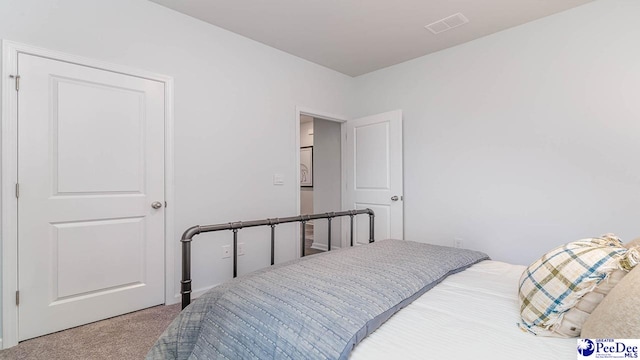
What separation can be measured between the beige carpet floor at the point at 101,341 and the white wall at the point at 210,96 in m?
0.46

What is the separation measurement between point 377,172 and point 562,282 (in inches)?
108

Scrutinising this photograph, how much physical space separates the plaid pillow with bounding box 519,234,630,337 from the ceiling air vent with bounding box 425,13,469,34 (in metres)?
2.27

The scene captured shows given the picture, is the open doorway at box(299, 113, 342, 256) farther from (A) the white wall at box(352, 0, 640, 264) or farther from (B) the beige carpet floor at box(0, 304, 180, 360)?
(B) the beige carpet floor at box(0, 304, 180, 360)

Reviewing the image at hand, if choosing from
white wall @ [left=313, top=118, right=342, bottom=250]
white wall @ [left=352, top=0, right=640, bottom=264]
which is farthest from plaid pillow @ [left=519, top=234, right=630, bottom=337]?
white wall @ [left=313, top=118, right=342, bottom=250]

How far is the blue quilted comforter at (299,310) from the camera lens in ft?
3.13

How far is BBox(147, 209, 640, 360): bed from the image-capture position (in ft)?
3.03

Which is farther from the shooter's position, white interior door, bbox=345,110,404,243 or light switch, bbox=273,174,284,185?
white interior door, bbox=345,110,404,243

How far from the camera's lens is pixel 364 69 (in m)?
3.92

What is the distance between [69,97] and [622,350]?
9.90 ft

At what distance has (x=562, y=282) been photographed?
1025 mm

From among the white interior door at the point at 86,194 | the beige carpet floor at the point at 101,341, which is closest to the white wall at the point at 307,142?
the white interior door at the point at 86,194

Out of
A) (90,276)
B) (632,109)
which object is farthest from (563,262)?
(90,276)

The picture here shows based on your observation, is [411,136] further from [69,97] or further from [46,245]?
[46,245]

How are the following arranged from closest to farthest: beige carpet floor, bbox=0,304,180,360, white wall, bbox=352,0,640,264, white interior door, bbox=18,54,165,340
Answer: beige carpet floor, bbox=0,304,180,360
white interior door, bbox=18,54,165,340
white wall, bbox=352,0,640,264
